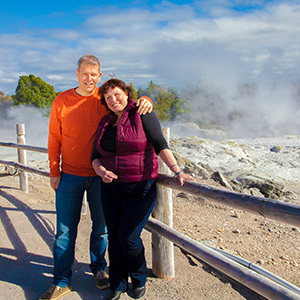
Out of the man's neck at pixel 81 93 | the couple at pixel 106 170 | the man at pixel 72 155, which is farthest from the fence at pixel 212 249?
the man's neck at pixel 81 93

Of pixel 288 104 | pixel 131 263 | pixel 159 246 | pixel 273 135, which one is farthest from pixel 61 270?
pixel 288 104

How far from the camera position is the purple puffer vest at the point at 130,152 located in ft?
7.97

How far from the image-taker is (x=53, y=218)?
16.0ft

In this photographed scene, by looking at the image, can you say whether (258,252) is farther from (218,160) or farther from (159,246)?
(218,160)

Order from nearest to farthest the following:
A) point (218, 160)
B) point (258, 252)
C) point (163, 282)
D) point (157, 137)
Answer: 1. point (157, 137)
2. point (163, 282)
3. point (258, 252)
4. point (218, 160)

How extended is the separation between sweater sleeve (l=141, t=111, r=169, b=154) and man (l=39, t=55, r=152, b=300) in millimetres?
493

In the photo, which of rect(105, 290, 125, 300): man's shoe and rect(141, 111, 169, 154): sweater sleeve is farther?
rect(105, 290, 125, 300): man's shoe

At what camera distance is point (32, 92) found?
3089 cm

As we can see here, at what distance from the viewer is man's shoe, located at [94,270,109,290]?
2891 mm

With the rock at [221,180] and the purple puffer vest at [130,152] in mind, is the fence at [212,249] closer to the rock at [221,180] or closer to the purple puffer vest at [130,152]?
the purple puffer vest at [130,152]

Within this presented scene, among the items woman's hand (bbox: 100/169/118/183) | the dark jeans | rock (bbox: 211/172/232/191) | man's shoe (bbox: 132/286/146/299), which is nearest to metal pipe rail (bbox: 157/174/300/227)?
the dark jeans

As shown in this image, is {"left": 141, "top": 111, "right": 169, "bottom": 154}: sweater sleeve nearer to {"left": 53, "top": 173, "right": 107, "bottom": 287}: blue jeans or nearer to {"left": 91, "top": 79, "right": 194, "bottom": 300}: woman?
{"left": 91, "top": 79, "right": 194, "bottom": 300}: woman

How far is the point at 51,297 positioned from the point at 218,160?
11.3m

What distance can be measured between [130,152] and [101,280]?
1.25 m
